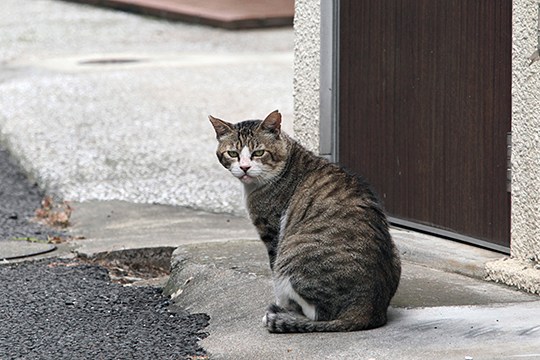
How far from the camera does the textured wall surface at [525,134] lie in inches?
225

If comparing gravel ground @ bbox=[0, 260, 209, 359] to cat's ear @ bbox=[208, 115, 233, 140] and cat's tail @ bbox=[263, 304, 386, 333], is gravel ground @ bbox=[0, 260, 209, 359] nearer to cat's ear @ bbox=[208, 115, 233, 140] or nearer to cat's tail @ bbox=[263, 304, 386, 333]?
cat's tail @ bbox=[263, 304, 386, 333]

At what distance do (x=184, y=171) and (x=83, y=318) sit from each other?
401 centimetres

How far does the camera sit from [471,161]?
6.43m

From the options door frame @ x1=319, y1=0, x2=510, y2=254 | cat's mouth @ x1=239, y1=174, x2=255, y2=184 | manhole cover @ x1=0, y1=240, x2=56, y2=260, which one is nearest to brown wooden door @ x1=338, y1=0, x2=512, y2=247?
door frame @ x1=319, y1=0, x2=510, y2=254

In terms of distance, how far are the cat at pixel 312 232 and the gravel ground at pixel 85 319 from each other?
0.52 metres

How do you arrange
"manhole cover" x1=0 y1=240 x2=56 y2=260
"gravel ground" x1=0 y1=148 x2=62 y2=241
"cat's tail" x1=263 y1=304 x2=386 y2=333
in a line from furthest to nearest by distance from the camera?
"gravel ground" x1=0 y1=148 x2=62 y2=241, "manhole cover" x1=0 y1=240 x2=56 y2=260, "cat's tail" x1=263 y1=304 x2=386 y2=333

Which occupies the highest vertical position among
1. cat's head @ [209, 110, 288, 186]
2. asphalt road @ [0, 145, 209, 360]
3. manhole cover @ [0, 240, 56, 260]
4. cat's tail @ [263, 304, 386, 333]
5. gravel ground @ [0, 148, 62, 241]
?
cat's head @ [209, 110, 288, 186]

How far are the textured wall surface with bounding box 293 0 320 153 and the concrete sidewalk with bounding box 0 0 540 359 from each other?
2.59 feet

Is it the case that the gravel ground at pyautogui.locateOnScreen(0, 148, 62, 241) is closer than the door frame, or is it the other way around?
the door frame

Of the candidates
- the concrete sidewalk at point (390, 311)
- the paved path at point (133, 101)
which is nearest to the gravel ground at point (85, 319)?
the concrete sidewalk at point (390, 311)

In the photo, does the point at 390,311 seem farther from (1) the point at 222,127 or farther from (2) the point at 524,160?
(1) the point at 222,127

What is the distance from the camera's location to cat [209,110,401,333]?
A: 508 centimetres

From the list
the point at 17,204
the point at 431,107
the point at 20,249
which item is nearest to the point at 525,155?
the point at 431,107

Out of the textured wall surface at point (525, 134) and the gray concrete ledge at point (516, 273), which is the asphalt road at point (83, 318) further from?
the textured wall surface at point (525, 134)
